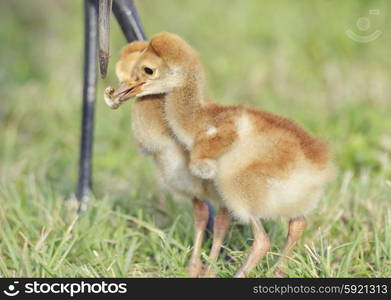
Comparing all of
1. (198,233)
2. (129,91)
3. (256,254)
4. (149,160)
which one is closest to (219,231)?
(198,233)

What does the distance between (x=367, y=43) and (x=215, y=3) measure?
1.26 m

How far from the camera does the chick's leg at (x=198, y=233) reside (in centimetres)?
262

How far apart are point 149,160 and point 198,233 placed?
1329mm

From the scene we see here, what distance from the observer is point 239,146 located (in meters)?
2.32

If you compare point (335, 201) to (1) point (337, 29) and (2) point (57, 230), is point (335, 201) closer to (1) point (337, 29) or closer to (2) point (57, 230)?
(2) point (57, 230)

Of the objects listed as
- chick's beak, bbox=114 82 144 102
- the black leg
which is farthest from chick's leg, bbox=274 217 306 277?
the black leg

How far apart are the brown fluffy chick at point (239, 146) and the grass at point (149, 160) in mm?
257

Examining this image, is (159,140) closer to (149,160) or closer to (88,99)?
(88,99)

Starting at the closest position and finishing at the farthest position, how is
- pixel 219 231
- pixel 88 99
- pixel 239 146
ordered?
pixel 239 146
pixel 219 231
pixel 88 99

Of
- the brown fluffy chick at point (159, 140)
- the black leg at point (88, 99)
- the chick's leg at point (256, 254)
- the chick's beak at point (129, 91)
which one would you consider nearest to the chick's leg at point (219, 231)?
the brown fluffy chick at point (159, 140)

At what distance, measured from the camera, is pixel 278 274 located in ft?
8.25

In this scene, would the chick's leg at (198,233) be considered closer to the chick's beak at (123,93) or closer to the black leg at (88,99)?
the chick's beak at (123,93)

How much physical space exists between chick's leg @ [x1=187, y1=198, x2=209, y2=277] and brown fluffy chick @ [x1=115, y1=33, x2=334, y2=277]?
23cm

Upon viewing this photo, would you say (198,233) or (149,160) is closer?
(198,233)
